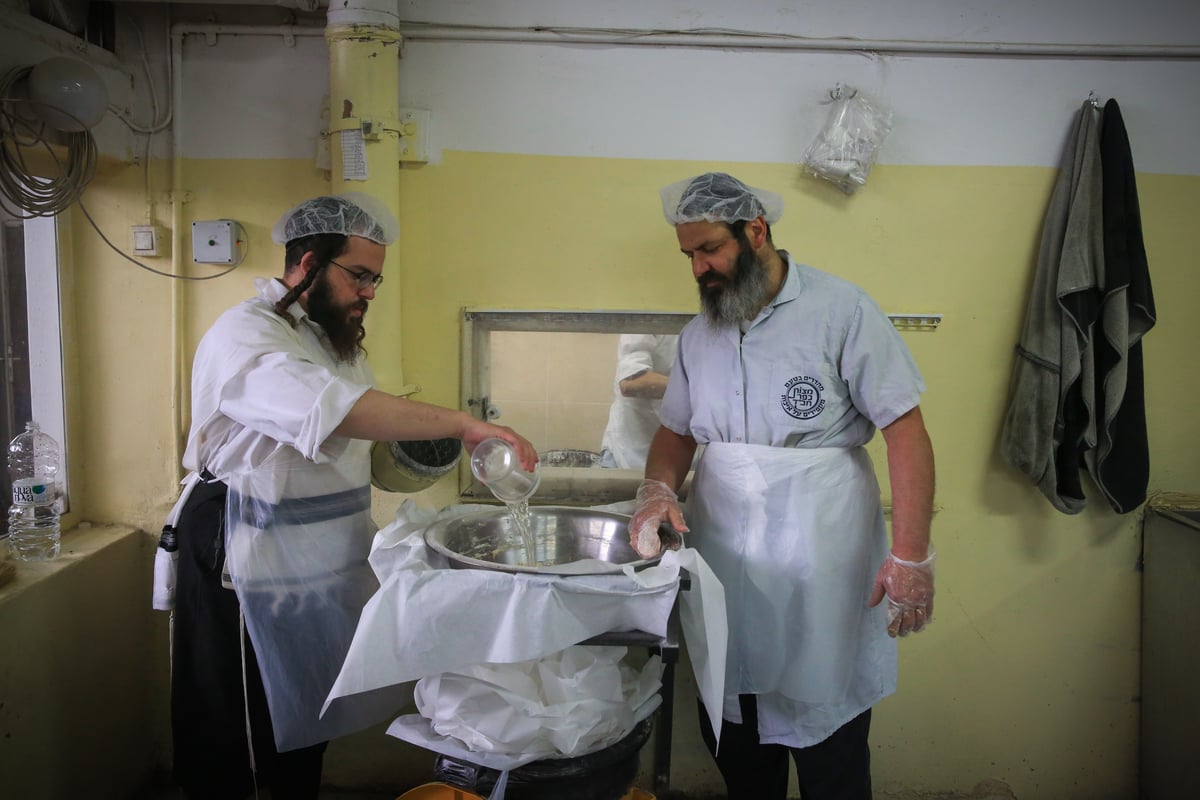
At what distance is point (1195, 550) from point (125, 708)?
2639mm

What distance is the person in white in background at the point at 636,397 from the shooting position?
1944 millimetres

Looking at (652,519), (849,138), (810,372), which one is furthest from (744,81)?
(652,519)

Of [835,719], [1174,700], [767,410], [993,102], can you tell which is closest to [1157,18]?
[993,102]

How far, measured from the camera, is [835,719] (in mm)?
1509

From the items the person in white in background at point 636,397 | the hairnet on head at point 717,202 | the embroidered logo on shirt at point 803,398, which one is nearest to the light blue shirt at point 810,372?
the embroidered logo on shirt at point 803,398

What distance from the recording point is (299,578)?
1.46 metres

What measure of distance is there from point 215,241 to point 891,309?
1.67 m

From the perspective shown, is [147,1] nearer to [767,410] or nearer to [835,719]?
[767,410]

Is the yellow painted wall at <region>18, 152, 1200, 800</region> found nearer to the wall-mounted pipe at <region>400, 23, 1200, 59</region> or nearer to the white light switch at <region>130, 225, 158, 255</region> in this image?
the white light switch at <region>130, 225, 158, 255</region>

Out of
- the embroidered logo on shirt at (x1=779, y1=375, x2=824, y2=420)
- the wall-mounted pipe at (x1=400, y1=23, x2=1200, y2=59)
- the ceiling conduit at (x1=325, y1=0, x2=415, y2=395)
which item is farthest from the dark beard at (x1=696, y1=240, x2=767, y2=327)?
the ceiling conduit at (x1=325, y1=0, x2=415, y2=395)

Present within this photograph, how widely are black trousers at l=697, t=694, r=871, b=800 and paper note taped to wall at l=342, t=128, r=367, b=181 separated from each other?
1432 mm

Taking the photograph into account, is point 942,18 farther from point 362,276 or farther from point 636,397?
point 362,276

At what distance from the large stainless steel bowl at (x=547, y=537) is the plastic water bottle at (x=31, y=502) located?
3.22ft

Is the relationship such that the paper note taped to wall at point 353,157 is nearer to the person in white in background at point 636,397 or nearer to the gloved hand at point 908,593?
the person in white in background at point 636,397
